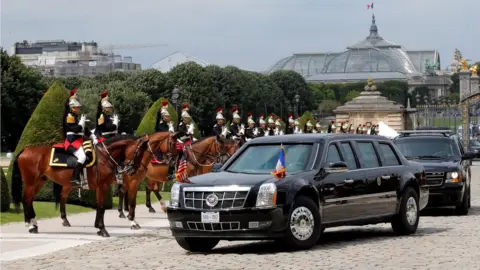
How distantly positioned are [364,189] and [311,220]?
5.96 feet

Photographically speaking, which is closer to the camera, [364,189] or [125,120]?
[364,189]

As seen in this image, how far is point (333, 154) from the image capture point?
661 inches

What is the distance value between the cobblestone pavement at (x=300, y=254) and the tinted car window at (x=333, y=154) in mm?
1294

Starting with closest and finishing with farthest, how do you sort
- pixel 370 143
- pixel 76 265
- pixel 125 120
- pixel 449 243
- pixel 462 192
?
pixel 76 265
pixel 449 243
pixel 370 143
pixel 462 192
pixel 125 120

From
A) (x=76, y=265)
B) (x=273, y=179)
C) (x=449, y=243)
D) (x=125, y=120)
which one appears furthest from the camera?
(x=125, y=120)

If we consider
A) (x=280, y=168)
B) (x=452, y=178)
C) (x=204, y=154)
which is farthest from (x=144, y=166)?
(x=452, y=178)

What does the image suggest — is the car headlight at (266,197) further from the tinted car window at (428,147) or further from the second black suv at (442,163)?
the tinted car window at (428,147)

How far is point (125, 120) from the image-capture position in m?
92.4

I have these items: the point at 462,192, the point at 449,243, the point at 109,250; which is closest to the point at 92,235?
the point at 109,250

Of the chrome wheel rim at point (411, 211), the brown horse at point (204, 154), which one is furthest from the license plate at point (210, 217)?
the brown horse at point (204, 154)

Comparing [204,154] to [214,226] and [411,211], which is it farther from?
[214,226]

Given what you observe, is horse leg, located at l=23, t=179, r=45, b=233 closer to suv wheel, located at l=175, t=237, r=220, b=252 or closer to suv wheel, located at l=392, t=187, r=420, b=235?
suv wheel, located at l=175, t=237, r=220, b=252

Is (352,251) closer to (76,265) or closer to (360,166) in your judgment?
(360,166)

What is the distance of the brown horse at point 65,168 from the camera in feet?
65.1
